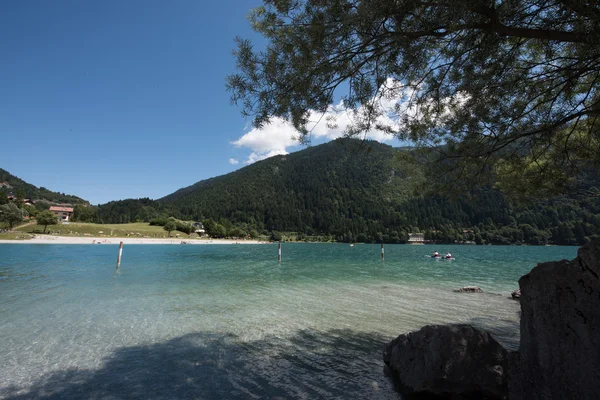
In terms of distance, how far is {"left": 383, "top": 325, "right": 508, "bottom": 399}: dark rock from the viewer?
499 centimetres

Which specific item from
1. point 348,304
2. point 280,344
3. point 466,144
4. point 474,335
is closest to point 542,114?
point 466,144

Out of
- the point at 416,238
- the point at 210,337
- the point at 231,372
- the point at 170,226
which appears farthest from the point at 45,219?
the point at 416,238

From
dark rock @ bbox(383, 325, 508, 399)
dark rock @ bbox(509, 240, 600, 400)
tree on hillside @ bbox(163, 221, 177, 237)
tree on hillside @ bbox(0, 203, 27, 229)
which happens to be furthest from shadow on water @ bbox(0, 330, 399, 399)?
tree on hillside @ bbox(163, 221, 177, 237)

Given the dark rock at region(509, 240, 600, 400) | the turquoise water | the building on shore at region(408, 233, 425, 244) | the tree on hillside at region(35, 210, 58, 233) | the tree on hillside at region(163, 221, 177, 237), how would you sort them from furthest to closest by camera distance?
1. the building on shore at region(408, 233, 425, 244)
2. the tree on hillside at region(163, 221, 177, 237)
3. the tree on hillside at region(35, 210, 58, 233)
4. the turquoise water
5. the dark rock at region(509, 240, 600, 400)

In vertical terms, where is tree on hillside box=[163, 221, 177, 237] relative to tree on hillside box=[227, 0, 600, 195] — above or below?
below

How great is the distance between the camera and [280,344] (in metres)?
7.94

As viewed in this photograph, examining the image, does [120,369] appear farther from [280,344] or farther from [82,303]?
[82,303]

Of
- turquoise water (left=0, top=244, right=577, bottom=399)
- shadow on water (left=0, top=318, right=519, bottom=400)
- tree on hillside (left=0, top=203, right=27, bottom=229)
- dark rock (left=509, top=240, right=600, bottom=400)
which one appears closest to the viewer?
dark rock (left=509, top=240, right=600, bottom=400)

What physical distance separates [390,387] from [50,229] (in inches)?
4113

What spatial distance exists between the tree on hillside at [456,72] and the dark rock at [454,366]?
3.68 metres

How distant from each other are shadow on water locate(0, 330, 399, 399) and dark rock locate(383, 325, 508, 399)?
56 centimetres

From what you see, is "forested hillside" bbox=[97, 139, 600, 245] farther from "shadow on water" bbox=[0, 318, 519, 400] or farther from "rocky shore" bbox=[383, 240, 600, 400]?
"rocky shore" bbox=[383, 240, 600, 400]

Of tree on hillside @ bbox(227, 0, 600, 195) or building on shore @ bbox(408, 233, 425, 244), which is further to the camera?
building on shore @ bbox(408, 233, 425, 244)

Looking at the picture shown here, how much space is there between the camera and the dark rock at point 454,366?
4.99 m
